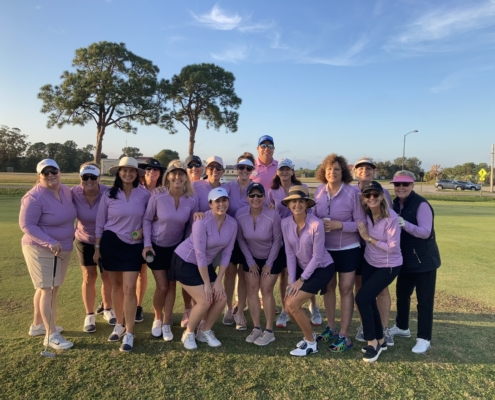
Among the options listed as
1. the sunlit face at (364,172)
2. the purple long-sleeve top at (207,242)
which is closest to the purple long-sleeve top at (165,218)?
the purple long-sleeve top at (207,242)

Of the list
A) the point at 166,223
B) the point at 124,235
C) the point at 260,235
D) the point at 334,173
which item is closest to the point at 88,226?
the point at 124,235

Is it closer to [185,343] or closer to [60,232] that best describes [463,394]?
[185,343]

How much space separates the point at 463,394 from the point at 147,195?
3.97 meters

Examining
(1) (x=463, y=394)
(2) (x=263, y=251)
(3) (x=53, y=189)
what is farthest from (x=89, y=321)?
(1) (x=463, y=394)

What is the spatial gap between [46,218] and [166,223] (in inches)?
54.5

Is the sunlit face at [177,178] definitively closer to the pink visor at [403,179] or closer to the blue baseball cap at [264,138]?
the blue baseball cap at [264,138]

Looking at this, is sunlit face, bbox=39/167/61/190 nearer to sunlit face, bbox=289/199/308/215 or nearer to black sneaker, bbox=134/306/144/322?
black sneaker, bbox=134/306/144/322

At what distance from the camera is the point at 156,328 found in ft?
14.8

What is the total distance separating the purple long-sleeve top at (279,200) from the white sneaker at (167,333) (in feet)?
6.72

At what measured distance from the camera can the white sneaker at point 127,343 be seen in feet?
13.1

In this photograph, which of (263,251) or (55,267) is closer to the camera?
(55,267)

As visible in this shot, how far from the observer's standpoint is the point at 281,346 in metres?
4.24

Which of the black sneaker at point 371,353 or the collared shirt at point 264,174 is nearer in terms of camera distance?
the black sneaker at point 371,353

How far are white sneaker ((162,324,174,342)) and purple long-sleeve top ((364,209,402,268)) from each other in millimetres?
2594
